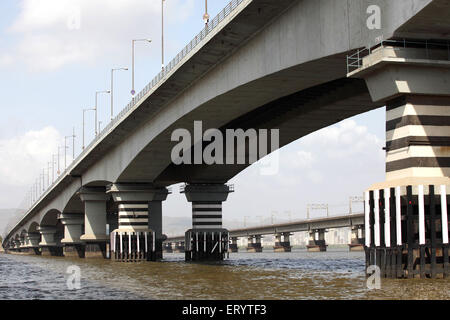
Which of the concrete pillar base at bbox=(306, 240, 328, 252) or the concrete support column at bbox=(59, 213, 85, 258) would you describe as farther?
the concrete pillar base at bbox=(306, 240, 328, 252)

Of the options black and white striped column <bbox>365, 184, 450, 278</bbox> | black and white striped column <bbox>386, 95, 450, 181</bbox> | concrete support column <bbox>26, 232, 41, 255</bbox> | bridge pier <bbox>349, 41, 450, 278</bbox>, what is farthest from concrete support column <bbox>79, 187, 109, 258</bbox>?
concrete support column <bbox>26, 232, 41, 255</bbox>

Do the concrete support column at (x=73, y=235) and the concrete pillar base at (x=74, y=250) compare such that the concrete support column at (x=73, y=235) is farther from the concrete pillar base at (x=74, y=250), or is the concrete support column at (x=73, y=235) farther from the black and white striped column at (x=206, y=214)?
the black and white striped column at (x=206, y=214)

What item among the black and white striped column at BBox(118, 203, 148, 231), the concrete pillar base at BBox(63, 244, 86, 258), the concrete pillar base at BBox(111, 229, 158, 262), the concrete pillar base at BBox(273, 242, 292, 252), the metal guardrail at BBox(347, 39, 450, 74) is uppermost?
the metal guardrail at BBox(347, 39, 450, 74)

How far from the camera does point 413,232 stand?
31.3 m

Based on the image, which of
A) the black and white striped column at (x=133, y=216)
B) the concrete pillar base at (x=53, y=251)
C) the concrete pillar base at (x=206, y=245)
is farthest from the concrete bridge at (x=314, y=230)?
the black and white striped column at (x=133, y=216)

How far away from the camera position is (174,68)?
50750 mm

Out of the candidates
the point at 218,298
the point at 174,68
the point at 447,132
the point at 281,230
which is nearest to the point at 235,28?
the point at 174,68

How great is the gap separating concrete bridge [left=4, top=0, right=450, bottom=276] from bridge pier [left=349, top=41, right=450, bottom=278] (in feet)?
0.21

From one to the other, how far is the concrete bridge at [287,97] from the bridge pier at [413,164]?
2.5 inches

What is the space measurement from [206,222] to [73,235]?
40.0 meters

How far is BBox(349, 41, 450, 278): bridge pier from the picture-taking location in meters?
31.3

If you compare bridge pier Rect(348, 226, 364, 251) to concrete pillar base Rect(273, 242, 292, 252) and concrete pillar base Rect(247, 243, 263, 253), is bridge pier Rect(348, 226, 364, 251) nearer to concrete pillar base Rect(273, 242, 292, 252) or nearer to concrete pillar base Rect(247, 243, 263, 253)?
concrete pillar base Rect(273, 242, 292, 252)

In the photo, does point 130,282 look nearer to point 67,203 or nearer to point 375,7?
point 375,7

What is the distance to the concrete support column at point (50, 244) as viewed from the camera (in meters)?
146
